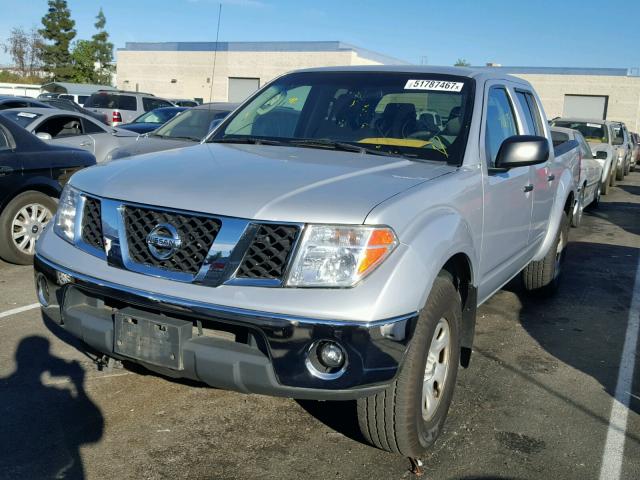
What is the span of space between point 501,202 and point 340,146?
3.47 feet

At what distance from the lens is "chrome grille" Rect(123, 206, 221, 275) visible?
9.62 feet

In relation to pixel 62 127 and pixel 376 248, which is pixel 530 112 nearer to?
pixel 376 248

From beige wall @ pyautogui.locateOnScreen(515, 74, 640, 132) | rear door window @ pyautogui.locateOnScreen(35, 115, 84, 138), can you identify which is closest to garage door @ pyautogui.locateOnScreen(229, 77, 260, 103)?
beige wall @ pyautogui.locateOnScreen(515, 74, 640, 132)

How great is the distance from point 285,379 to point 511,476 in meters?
1.26

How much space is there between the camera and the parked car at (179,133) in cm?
902

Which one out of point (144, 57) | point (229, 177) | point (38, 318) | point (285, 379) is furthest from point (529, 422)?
point (144, 57)

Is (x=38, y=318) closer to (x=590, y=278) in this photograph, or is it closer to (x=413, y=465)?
(x=413, y=465)

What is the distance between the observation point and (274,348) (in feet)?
9.07

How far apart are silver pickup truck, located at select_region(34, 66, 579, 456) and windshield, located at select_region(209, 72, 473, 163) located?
3 cm

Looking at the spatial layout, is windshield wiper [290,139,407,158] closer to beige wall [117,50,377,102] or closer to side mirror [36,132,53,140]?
side mirror [36,132,53,140]

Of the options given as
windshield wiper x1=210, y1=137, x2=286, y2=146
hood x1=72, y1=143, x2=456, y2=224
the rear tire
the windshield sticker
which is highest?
the windshield sticker

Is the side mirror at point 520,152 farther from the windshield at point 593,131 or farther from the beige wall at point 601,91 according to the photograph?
the beige wall at point 601,91

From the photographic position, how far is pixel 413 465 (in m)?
3.26

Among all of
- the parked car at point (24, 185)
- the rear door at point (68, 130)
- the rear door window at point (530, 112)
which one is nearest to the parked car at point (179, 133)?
the rear door at point (68, 130)
